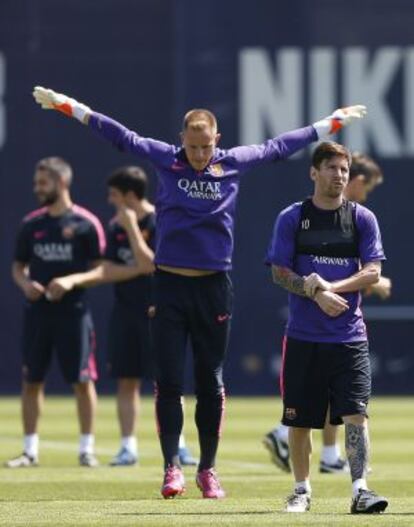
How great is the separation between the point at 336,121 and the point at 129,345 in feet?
13.5

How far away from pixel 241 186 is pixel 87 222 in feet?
A: 31.1

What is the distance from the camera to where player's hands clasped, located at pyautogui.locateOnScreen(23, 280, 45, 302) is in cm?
1563

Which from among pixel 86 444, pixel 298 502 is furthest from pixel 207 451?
pixel 86 444

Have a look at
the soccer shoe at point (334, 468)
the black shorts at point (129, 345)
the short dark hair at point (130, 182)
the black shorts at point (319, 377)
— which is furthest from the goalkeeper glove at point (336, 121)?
the black shorts at point (129, 345)

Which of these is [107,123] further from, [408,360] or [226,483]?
[408,360]

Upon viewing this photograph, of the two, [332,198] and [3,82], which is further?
[3,82]

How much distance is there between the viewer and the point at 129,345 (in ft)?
52.5

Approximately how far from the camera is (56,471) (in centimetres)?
1474

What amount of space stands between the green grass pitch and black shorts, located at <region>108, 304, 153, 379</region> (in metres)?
0.71

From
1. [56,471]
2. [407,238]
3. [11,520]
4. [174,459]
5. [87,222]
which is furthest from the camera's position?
[407,238]

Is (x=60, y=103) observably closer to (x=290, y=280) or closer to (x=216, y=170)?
(x=216, y=170)

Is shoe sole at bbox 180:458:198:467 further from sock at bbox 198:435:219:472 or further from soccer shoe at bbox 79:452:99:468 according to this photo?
sock at bbox 198:435:219:472

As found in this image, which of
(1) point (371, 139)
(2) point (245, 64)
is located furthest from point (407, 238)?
(2) point (245, 64)

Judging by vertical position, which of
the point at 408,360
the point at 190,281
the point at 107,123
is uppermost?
the point at 107,123
